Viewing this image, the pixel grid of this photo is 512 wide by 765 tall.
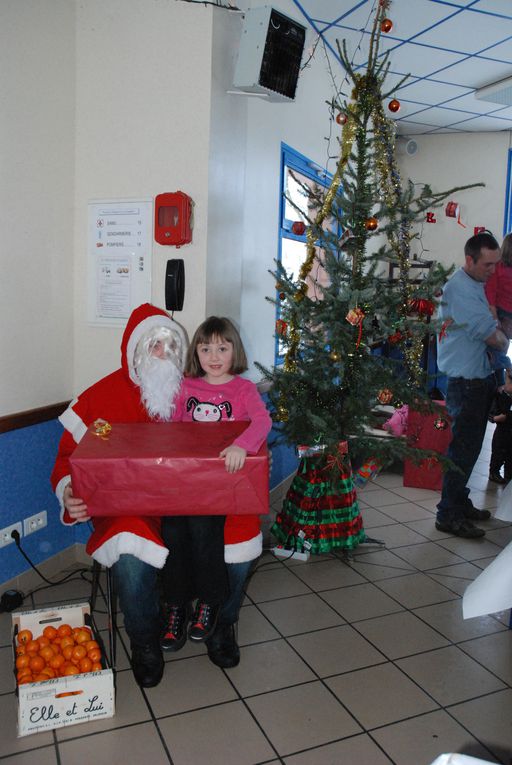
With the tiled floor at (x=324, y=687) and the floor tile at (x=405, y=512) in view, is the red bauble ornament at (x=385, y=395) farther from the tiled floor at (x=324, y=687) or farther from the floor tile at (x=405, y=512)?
the floor tile at (x=405, y=512)

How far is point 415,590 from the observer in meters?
2.71

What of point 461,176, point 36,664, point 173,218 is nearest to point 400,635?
point 36,664

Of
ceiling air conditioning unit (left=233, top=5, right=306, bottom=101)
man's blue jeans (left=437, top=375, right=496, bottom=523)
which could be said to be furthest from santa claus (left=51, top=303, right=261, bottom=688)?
man's blue jeans (left=437, top=375, right=496, bottom=523)

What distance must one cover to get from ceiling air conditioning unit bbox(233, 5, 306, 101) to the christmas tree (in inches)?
10.1

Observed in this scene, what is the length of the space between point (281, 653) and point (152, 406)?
3.43 ft

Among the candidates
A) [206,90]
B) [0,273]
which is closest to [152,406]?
[0,273]

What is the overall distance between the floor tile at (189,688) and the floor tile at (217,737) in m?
0.04

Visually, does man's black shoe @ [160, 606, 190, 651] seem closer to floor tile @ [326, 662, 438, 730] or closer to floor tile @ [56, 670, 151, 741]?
floor tile @ [56, 670, 151, 741]

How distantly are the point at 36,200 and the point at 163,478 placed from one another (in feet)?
4.67

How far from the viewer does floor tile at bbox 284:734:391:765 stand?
5.52ft

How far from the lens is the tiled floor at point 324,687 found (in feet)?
5.65

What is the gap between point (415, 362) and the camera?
9.48 ft

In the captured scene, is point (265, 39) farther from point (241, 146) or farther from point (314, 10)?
point (314, 10)

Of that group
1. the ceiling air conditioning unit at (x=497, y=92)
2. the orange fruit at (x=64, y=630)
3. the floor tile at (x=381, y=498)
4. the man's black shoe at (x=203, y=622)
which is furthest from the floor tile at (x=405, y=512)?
the ceiling air conditioning unit at (x=497, y=92)
